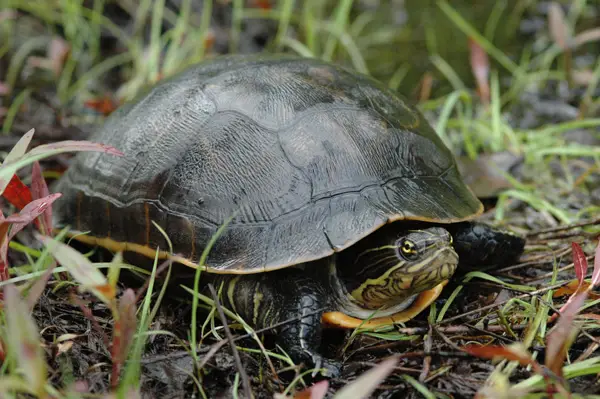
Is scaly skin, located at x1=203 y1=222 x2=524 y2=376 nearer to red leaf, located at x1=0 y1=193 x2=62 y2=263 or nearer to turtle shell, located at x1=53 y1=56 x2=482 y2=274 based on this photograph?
turtle shell, located at x1=53 y1=56 x2=482 y2=274

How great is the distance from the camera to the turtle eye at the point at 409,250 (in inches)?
97.9

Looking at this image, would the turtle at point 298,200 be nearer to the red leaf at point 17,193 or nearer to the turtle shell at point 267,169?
the turtle shell at point 267,169

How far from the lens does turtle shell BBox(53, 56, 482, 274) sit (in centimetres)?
254

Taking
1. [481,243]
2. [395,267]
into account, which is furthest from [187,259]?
[481,243]

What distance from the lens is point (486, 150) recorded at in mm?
4531

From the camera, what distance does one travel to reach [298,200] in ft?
8.39

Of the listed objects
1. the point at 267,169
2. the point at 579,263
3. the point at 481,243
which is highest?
the point at 267,169

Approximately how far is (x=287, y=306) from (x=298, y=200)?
416 millimetres

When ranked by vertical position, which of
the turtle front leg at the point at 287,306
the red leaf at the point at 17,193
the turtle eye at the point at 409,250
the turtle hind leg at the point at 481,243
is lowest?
the turtle front leg at the point at 287,306

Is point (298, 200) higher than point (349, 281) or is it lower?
higher

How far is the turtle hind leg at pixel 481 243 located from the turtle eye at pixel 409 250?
0.45 metres

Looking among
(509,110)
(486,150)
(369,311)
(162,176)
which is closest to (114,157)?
(162,176)

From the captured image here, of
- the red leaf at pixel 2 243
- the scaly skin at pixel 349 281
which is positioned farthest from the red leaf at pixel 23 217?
the scaly skin at pixel 349 281

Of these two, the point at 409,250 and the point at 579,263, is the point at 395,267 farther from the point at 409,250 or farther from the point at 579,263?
the point at 579,263
